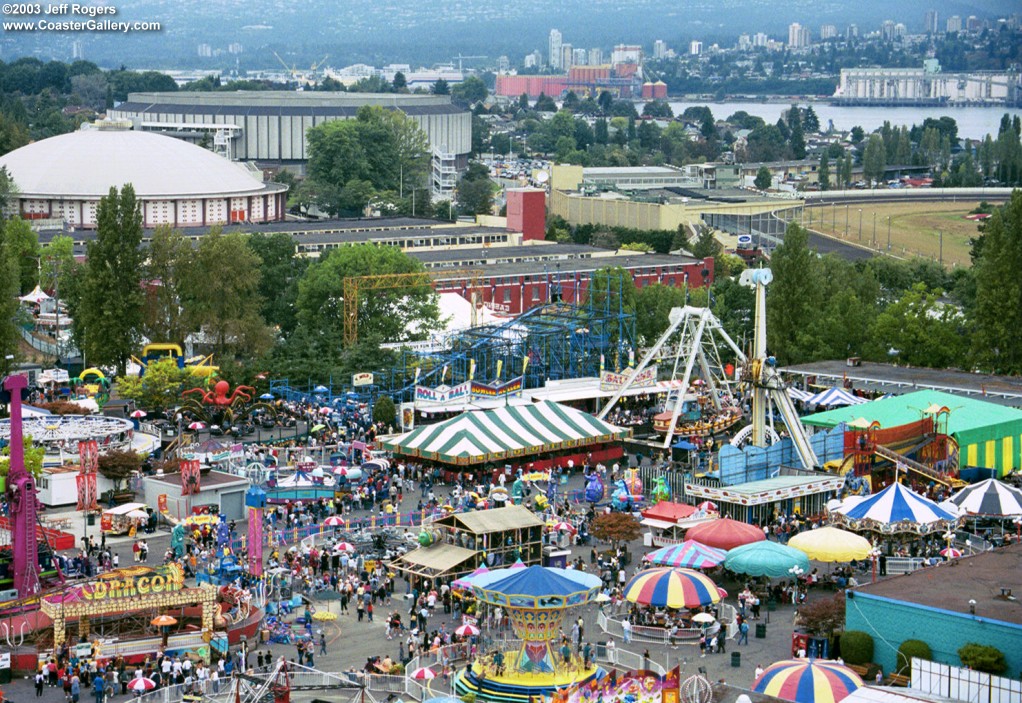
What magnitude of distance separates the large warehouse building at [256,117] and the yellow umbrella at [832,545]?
373 ft

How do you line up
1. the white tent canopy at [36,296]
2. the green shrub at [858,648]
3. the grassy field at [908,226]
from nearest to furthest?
the green shrub at [858,648] < the white tent canopy at [36,296] < the grassy field at [908,226]

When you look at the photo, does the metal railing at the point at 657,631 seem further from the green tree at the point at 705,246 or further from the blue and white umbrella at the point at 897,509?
the green tree at the point at 705,246

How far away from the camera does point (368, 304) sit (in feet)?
237

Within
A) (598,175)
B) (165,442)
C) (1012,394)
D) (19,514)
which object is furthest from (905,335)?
(598,175)

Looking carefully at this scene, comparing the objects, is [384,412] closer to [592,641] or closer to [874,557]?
[874,557]

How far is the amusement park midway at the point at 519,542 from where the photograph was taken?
35.3 m

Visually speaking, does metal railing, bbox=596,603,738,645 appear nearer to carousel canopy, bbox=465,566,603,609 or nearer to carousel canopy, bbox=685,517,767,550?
carousel canopy, bbox=465,566,603,609

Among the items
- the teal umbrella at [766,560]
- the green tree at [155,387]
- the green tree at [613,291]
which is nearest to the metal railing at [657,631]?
the teal umbrella at [766,560]

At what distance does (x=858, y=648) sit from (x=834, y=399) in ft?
85.3

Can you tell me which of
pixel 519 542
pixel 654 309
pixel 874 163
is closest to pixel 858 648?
pixel 519 542

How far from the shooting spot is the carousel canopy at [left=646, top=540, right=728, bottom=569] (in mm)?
41656

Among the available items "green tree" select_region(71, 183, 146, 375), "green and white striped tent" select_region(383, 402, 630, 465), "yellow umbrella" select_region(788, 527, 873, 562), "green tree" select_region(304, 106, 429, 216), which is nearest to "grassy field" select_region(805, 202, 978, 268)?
"green tree" select_region(304, 106, 429, 216)

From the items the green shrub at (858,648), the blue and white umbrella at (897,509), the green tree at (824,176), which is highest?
the blue and white umbrella at (897,509)

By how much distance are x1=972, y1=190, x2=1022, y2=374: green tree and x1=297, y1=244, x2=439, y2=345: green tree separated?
20.4 metres
